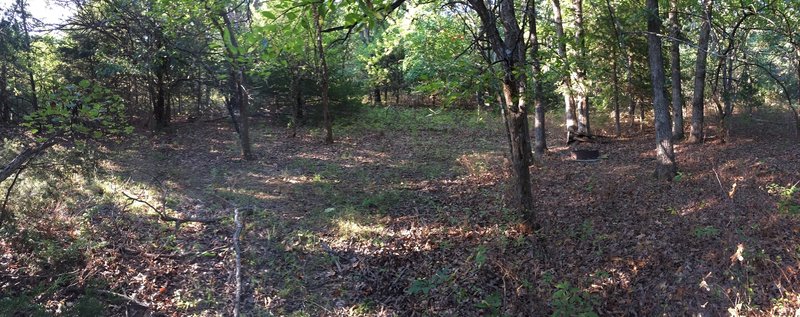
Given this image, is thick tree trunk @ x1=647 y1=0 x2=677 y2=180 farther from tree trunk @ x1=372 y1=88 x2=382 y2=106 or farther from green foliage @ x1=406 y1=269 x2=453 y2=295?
tree trunk @ x1=372 y1=88 x2=382 y2=106

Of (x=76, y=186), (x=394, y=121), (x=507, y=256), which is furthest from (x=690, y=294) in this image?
(x=394, y=121)

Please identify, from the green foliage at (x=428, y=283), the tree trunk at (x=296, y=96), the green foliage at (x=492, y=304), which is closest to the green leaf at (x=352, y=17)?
the green foliage at (x=492, y=304)

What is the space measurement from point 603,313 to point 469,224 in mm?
3189

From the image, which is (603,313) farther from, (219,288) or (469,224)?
(219,288)

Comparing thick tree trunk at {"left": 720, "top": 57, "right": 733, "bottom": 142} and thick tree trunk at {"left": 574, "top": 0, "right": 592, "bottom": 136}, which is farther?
thick tree trunk at {"left": 720, "top": 57, "right": 733, "bottom": 142}

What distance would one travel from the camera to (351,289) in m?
6.40

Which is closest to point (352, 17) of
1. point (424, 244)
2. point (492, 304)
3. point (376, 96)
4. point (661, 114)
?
point (492, 304)

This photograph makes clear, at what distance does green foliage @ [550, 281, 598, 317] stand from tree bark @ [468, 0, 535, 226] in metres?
1.93

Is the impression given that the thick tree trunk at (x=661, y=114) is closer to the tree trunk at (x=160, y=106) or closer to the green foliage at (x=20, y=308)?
the green foliage at (x=20, y=308)

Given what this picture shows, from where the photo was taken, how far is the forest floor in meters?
5.50

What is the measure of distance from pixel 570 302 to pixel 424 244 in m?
2.72

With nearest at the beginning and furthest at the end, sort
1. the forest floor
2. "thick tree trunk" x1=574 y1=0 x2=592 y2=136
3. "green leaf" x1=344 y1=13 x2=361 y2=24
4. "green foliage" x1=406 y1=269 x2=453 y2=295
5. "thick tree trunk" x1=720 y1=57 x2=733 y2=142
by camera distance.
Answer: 1. "green leaf" x1=344 y1=13 x2=361 y2=24
2. the forest floor
3. "green foliage" x1=406 y1=269 x2=453 y2=295
4. "thick tree trunk" x1=574 y1=0 x2=592 y2=136
5. "thick tree trunk" x1=720 y1=57 x2=733 y2=142

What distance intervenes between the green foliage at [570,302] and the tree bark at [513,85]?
1.93 metres

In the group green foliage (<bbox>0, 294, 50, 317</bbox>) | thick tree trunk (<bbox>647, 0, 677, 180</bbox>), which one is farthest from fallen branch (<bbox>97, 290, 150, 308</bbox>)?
thick tree trunk (<bbox>647, 0, 677, 180</bbox>)
